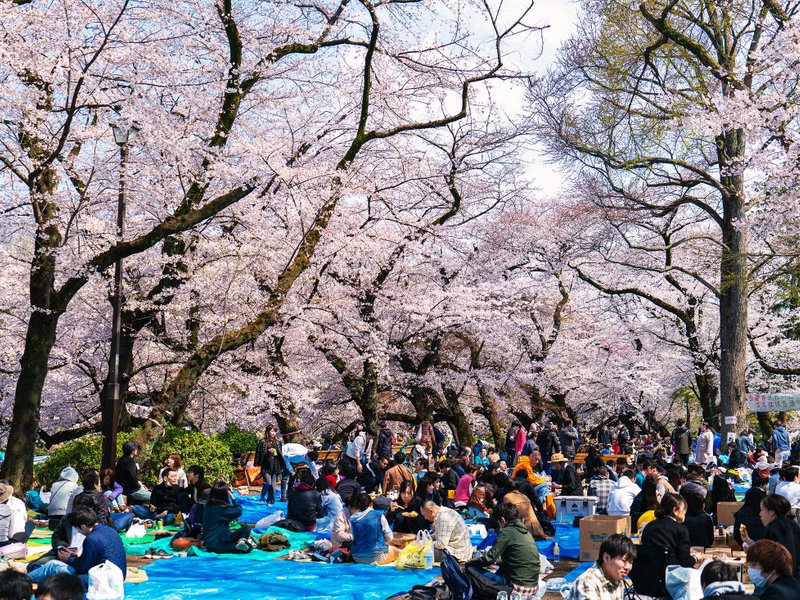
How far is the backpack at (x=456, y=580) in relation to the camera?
306 inches

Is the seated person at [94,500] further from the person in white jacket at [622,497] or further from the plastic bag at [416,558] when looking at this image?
the person in white jacket at [622,497]

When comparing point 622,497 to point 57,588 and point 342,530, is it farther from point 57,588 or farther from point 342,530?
point 57,588

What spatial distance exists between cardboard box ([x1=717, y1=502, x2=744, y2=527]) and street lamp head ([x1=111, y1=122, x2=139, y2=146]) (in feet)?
34.7

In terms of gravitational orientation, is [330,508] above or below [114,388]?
below

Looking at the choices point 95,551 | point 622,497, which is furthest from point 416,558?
point 95,551

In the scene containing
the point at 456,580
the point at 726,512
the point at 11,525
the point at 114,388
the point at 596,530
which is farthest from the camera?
the point at 114,388

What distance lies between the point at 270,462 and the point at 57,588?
12.1m

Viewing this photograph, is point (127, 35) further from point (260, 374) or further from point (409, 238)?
point (409, 238)

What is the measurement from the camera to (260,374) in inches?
879

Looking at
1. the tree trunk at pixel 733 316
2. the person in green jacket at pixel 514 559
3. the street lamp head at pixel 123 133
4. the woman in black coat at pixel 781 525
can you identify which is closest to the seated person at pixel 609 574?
the person in green jacket at pixel 514 559

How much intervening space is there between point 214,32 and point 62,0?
99.7 inches

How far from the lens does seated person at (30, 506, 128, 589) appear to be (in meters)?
7.23

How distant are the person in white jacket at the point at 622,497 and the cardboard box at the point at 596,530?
31.7 inches

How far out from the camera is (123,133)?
13320 mm
